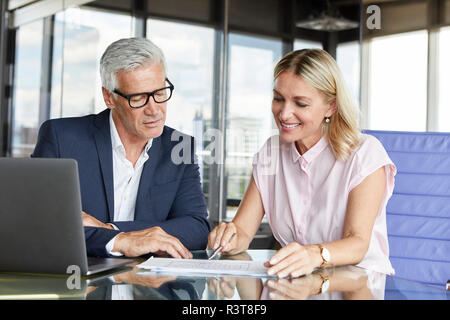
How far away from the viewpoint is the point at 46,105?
19.3 feet

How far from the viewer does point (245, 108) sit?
5.61 meters

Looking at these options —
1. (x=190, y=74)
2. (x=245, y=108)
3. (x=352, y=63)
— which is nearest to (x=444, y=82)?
(x=352, y=63)

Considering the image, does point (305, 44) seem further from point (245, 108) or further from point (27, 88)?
point (27, 88)

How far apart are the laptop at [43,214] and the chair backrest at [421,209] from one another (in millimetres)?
1168

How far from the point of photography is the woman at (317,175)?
5.83 ft

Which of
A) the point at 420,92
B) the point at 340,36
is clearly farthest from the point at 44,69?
the point at 420,92

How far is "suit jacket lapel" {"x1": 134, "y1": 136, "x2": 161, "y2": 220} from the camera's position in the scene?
2.03 m

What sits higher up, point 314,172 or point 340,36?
point 340,36

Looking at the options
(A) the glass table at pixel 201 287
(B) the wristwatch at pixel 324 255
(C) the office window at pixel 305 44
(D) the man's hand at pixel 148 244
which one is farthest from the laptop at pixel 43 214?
(C) the office window at pixel 305 44

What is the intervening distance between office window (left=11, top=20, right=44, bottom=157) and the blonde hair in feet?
15.3

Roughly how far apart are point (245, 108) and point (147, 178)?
143 inches

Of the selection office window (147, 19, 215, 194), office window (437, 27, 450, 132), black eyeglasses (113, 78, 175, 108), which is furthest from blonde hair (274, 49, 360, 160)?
office window (437, 27, 450, 132)
